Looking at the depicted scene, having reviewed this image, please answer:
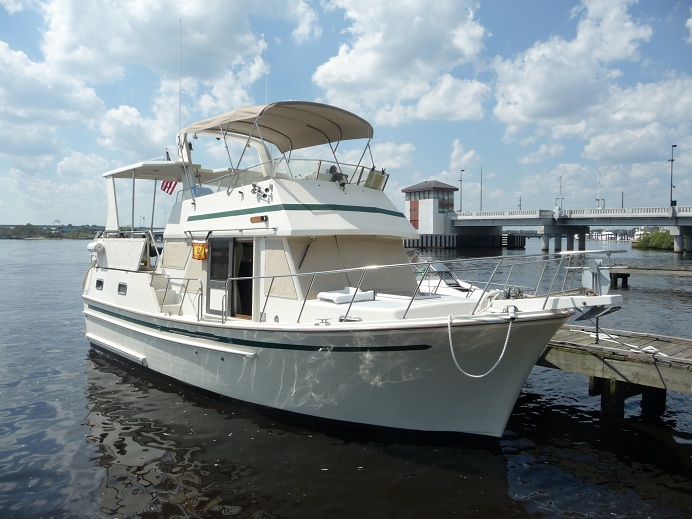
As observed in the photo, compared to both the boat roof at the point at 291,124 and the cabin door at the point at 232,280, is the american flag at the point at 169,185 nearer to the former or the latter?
the boat roof at the point at 291,124

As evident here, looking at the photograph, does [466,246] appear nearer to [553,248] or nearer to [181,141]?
[553,248]

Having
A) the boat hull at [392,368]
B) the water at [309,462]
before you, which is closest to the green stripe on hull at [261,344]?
the boat hull at [392,368]

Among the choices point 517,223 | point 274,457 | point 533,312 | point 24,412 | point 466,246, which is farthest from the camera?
point 466,246

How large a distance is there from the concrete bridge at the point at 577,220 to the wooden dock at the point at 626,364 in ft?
168

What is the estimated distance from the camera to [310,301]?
7.53 m

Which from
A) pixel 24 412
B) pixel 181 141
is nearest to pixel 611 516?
pixel 24 412

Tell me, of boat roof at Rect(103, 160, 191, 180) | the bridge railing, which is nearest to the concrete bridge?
the bridge railing

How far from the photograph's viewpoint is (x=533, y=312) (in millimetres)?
6109

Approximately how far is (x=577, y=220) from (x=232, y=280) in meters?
58.6

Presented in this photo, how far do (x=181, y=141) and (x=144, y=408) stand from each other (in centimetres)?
544

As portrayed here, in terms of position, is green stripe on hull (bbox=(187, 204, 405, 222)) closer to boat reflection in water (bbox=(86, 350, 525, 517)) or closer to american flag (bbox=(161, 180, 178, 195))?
american flag (bbox=(161, 180, 178, 195))

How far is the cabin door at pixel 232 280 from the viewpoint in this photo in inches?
340

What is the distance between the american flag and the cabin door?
3.89 m

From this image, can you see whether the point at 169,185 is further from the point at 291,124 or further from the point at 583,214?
the point at 583,214
